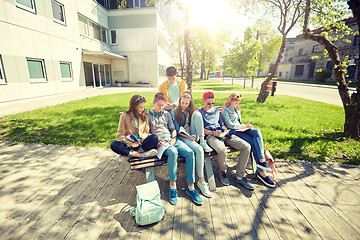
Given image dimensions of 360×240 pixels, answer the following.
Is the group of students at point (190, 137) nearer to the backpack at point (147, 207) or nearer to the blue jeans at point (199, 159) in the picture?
the blue jeans at point (199, 159)

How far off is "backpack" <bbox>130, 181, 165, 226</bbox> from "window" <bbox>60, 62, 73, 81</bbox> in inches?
607

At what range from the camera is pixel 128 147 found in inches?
120

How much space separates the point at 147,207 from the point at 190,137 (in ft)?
4.71

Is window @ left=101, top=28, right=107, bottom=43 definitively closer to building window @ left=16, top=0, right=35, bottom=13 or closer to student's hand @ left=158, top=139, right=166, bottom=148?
building window @ left=16, top=0, right=35, bottom=13

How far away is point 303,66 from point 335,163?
162ft

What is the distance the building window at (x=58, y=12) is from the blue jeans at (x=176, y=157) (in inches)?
623

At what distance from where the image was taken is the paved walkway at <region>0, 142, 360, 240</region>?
7.57 ft

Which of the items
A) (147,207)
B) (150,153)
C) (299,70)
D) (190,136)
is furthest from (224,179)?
(299,70)

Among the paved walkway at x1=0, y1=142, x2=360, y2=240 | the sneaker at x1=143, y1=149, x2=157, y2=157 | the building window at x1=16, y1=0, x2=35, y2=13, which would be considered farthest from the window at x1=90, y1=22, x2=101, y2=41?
the sneaker at x1=143, y1=149, x2=157, y2=157

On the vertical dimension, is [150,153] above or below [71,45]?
below

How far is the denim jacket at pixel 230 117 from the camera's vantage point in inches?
148

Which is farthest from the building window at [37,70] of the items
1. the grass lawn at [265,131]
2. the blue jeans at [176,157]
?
the blue jeans at [176,157]

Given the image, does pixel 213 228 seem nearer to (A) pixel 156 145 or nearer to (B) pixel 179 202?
(B) pixel 179 202

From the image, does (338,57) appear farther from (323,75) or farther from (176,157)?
(323,75)
